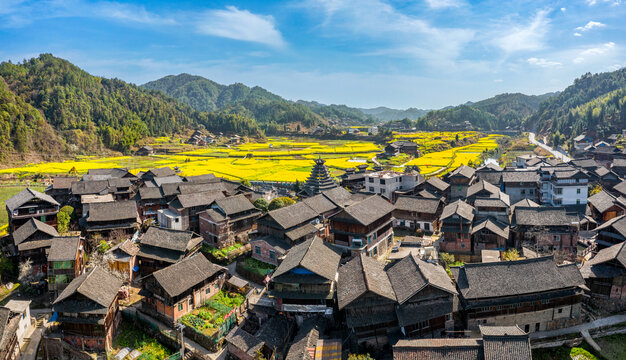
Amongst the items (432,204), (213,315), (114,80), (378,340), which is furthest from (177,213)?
(114,80)

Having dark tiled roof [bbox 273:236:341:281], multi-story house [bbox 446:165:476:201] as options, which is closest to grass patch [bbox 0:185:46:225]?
dark tiled roof [bbox 273:236:341:281]

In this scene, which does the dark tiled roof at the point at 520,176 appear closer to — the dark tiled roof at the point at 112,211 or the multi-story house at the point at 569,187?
the multi-story house at the point at 569,187

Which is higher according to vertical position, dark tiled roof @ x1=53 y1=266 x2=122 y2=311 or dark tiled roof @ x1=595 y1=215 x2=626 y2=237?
dark tiled roof @ x1=595 y1=215 x2=626 y2=237

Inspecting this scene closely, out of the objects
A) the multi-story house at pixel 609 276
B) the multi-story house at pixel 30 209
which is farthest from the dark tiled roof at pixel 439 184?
the multi-story house at pixel 30 209

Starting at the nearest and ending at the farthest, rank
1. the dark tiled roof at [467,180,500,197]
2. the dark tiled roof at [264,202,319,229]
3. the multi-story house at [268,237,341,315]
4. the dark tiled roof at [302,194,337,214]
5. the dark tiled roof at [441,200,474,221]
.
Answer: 1. the multi-story house at [268,237,341,315]
2. the dark tiled roof at [264,202,319,229]
3. the dark tiled roof at [441,200,474,221]
4. the dark tiled roof at [302,194,337,214]
5. the dark tiled roof at [467,180,500,197]

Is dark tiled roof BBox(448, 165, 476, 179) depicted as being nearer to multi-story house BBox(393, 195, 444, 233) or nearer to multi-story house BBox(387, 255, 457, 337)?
A: multi-story house BBox(393, 195, 444, 233)

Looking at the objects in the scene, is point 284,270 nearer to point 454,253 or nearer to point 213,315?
point 213,315
